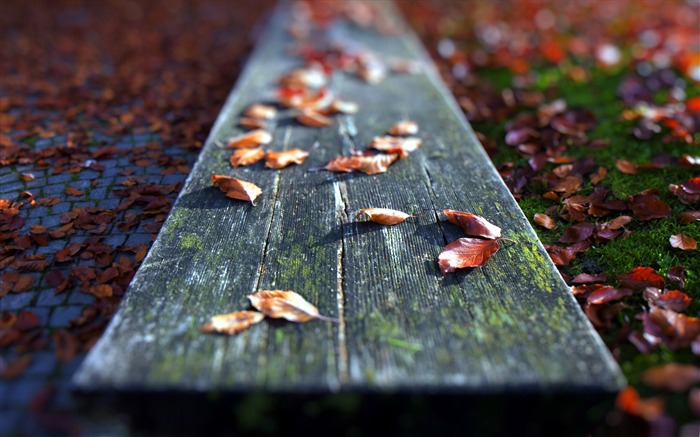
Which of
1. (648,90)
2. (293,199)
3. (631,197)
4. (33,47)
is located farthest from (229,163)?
(33,47)

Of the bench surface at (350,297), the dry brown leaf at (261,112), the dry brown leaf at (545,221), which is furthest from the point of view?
the dry brown leaf at (261,112)

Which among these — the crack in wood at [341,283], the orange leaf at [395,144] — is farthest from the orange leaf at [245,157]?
the orange leaf at [395,144]

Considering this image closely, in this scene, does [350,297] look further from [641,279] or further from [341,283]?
[641,279]

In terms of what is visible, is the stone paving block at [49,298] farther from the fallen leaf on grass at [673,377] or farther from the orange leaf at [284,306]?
the fallen leaf on grass at [673,377]

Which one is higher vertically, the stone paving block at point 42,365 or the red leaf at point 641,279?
the red leaf at point 641,279

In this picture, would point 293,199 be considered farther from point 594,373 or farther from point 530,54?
point 530,54

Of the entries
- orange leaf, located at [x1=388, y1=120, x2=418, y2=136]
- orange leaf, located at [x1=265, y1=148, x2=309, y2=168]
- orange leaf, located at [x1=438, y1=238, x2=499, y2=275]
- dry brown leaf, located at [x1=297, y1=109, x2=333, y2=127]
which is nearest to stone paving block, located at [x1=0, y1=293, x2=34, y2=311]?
orange leaf, located at [x1=265, y1=148, x2=309, y2=168]

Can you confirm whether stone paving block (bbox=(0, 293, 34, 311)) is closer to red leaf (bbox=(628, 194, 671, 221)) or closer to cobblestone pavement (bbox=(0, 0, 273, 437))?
cobblestone pavement (bbox=(0, 0, 273, 437))
